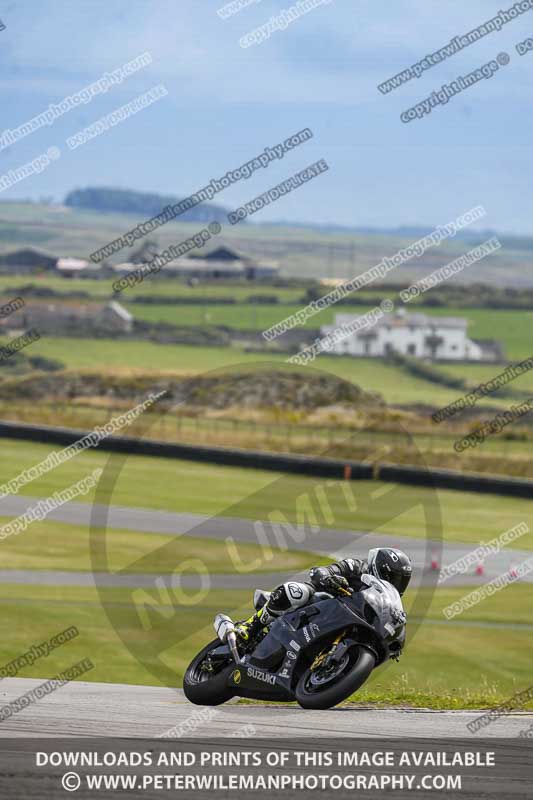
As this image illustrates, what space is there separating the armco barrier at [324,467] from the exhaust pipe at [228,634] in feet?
107

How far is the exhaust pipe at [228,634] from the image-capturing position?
916cm

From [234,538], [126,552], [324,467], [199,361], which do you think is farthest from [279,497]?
[199,361]

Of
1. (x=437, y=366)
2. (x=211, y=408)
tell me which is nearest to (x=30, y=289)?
(x=437, y=366)

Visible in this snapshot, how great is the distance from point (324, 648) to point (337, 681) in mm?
343

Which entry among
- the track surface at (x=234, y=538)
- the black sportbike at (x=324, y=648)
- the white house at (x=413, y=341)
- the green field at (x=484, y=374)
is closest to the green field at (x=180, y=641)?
the track surface at (x=234, y=538)

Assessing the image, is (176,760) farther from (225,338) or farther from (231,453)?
(225,338)

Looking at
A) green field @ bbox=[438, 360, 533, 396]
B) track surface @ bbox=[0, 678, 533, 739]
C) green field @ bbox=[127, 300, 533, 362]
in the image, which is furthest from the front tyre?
green field @ bbox=[127, 300, 533, 362]

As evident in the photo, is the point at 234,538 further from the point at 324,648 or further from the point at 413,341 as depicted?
the point at 413,341

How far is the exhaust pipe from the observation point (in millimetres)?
9164

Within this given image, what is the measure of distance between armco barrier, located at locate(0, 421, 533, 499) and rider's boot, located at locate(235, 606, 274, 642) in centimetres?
3267

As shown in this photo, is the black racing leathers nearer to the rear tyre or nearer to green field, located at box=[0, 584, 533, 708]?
the rear tyre

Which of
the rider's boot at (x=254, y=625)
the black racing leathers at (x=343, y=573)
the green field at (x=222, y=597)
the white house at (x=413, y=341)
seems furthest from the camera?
the white house at (x=413, y=341)

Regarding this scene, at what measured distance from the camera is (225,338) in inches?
4471

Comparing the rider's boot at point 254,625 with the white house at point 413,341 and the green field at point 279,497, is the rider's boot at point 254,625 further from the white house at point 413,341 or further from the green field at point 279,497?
the white house at point 413,341
